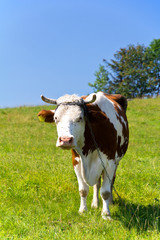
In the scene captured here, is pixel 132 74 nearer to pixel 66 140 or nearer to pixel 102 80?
pixel 102 80

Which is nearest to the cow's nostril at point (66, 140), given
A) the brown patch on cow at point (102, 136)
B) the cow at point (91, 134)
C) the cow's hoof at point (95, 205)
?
the cow at point (91, 134)

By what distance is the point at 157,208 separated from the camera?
4.79m

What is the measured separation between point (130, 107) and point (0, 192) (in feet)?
60.8

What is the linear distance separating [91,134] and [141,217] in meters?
1.73

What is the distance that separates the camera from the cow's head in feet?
11.0

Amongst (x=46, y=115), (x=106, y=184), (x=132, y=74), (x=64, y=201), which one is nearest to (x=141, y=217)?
(x=106, y=184)

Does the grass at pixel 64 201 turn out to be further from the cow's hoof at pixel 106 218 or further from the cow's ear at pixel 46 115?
the cow's ear at pixel 46 115

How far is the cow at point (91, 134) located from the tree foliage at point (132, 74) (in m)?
36.1

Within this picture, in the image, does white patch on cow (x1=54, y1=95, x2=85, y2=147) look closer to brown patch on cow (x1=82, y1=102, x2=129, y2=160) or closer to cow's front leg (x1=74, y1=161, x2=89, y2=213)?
brown patch on cow (x1=82, y1=102, x2=129, y2=160)

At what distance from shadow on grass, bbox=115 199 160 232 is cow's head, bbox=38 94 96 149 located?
4.70ft

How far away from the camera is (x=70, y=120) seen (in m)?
3.62

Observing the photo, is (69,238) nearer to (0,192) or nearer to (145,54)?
(0,192)

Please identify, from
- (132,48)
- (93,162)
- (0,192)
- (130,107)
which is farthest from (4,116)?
(132,48)

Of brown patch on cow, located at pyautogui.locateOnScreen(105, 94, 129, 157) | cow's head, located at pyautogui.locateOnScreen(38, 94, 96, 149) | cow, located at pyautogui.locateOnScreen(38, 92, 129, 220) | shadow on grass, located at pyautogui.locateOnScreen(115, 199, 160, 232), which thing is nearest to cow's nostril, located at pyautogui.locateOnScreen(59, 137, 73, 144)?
cow's head, located at pyautogui.locateOnScreen(38, 94, 96, 149)
